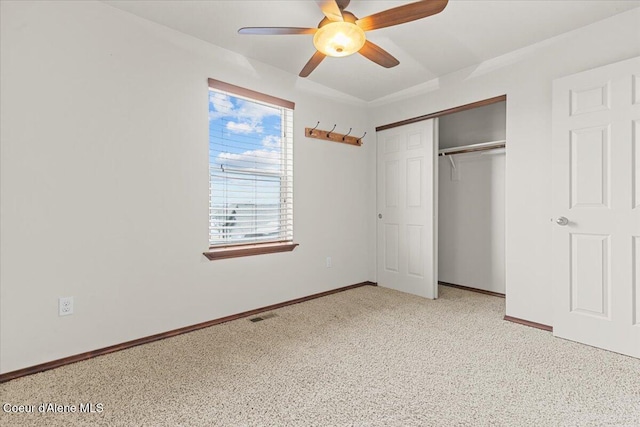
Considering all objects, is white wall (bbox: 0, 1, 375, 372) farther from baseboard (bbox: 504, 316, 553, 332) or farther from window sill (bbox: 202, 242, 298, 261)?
baseboard (bbox: 504, 316, 553, 332)

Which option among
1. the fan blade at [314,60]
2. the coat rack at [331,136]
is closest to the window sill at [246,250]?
the coat rack at [331,136]

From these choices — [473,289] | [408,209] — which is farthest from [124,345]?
[473,289]

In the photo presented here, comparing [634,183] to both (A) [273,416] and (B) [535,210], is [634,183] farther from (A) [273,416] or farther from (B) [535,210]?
(A) [273,416]

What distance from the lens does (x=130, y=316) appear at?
238cm

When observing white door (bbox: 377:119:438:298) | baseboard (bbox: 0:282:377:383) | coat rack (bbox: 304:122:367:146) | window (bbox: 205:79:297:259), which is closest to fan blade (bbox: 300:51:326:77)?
window (bbox: 205:79:297:259)

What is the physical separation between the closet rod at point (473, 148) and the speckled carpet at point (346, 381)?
2006 mm

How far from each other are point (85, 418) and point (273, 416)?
0.92 metres

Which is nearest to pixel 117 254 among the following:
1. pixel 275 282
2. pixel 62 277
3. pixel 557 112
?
pixel 62 277

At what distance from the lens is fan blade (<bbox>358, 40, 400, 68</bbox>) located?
219cm

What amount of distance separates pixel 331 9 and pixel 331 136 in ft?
6.52

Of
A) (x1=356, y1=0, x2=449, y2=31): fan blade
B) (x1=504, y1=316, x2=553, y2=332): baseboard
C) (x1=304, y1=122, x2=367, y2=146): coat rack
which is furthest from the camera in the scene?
(x1=304, y1=122, x2=367, y2=146): coat rack

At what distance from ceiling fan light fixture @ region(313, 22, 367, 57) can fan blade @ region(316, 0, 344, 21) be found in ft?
0.10

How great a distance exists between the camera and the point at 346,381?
189cm

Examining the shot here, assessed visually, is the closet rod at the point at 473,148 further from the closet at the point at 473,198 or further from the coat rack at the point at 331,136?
the coat rack at the point at 331,136
